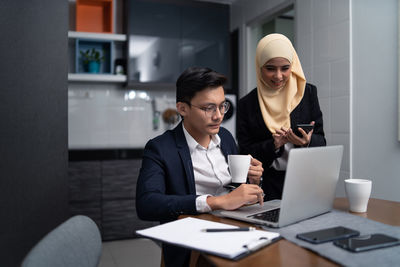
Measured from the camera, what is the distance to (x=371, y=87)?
264cm

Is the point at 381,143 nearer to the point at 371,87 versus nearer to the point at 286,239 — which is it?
the point at 371,87

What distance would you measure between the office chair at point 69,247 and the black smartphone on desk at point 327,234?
1.77ft

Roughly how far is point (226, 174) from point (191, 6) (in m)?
3.17

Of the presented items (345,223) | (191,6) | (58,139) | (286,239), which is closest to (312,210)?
(345,223)

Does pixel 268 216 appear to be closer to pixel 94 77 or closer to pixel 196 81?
pixel 196 81

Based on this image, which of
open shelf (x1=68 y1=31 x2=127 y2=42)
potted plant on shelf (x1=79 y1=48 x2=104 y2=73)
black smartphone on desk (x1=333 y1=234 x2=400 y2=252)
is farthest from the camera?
potted plant on shelf (x1=79 y1=48 x2=104 y2=73)

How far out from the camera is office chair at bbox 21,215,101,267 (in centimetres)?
75

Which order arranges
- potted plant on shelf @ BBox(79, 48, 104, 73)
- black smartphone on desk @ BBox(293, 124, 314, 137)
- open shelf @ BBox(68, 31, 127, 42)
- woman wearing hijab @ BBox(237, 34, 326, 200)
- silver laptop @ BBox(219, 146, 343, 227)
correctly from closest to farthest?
silver laptop @ BBox(219, 146, 343, 227) → black smartphone on desk @ BBox(293, 124, 314, 137) → woman wearing hijab @ BBox(237, 34, 326, 200) → open shelf @ BBox(68, 31, 127, 42) → potted plant on shelf @ BBox(79, 48, 104, 73)

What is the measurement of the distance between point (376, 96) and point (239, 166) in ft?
5.88

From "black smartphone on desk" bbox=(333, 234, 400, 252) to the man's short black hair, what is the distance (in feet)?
2.64

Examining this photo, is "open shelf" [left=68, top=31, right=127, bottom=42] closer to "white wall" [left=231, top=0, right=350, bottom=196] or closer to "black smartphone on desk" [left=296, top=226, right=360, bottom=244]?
"white wall" [left=231, top=0, right=350, bottom=196]

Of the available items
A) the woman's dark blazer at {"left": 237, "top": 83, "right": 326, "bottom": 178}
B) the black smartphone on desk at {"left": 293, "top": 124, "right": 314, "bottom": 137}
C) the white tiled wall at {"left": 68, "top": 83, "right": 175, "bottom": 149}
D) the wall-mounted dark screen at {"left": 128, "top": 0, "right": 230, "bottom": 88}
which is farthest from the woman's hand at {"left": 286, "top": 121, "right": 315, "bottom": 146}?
the white tiled wall at {"left": 68, "top": 83, "right": 175, "bottom": 149}

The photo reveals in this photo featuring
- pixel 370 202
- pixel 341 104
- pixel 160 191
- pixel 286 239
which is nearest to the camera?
pixel 286 239

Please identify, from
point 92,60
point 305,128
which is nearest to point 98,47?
point 92,60
